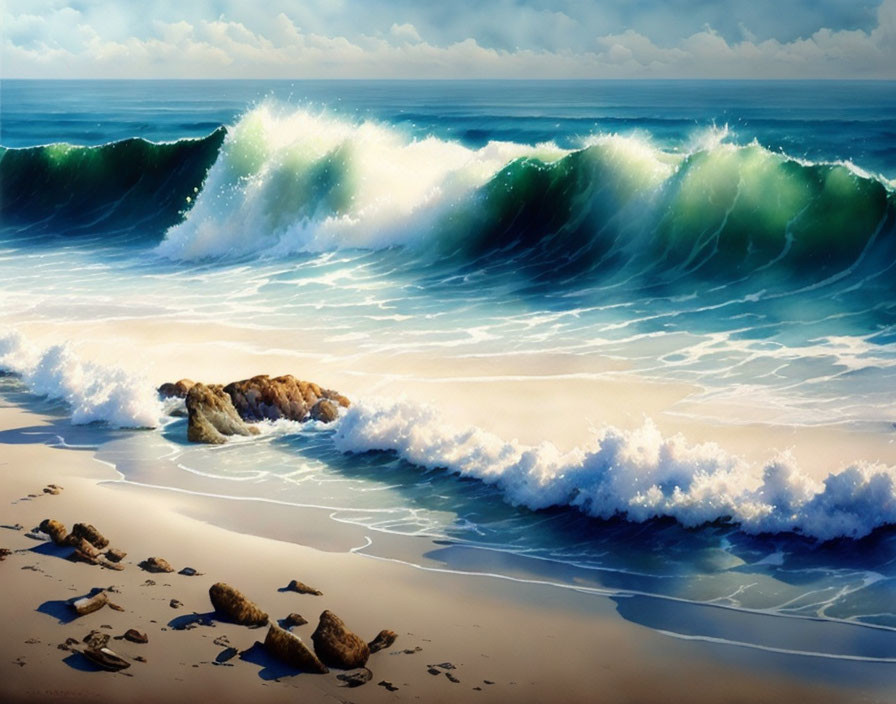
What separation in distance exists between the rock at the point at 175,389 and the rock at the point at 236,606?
3.56 metres

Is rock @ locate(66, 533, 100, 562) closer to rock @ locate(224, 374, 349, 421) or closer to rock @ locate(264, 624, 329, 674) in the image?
rock @ locate(264, 624, 329, 674)

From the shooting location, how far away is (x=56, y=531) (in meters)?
4.62

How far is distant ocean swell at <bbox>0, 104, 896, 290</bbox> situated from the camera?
10.5 m

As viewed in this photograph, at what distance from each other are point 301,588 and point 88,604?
0.77 meters

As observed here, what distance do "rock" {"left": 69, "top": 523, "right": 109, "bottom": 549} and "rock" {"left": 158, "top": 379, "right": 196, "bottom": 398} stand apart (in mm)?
2748

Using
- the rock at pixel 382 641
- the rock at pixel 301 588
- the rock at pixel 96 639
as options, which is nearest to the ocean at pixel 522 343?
the rock at pixel 301 588

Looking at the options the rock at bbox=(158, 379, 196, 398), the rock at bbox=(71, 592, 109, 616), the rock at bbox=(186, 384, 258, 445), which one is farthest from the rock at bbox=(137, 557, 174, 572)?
the rock at bbox=(158, 379, 196, 398)

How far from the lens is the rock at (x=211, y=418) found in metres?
6.46

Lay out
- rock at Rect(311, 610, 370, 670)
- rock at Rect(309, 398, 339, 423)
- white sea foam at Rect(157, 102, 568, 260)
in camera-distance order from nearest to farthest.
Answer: rock at Rect(311, 610, 370, 670)
rock at Rect(309, 398, 339, 423)
white sea foam at Rect(157, 102, 568, 260)

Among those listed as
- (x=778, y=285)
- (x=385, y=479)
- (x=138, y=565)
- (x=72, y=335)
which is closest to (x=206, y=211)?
(x=72, y=335)

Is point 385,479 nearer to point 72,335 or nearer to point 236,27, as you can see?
point 72,335

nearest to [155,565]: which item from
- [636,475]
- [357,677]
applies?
[357,677]

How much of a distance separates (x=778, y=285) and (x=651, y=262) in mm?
1464

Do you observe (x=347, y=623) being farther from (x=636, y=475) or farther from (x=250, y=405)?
(x=250, y=405)
